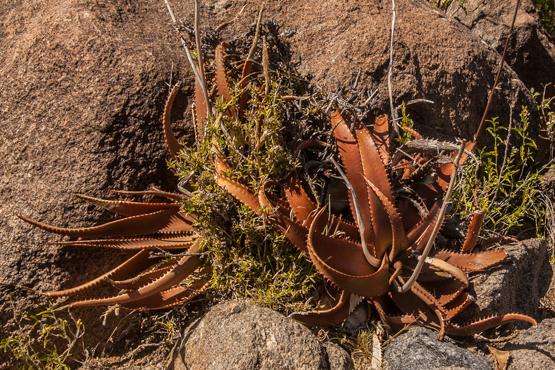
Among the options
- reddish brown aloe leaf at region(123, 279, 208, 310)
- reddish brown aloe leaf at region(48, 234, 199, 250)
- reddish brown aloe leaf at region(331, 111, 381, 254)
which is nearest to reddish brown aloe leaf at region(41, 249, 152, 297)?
reddish brown aloe leaf at region(48, 234, 199, 250)

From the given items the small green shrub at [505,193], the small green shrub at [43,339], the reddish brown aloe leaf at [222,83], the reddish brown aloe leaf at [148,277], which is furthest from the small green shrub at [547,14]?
the small green shrub at [43,339]

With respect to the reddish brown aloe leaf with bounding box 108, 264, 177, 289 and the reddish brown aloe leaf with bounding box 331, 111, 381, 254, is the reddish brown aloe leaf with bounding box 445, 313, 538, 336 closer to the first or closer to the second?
the reddish brown aloe leaf with bounding box 331, 111, 381, 254

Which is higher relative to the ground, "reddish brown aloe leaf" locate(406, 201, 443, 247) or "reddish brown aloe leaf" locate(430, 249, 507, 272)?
"reddish brown aloe leaf" locate(406, 201, 443, 247)

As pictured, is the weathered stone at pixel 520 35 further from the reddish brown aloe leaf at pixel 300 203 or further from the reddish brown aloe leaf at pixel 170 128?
the reddish brown aloe leaf at pixel 170 128

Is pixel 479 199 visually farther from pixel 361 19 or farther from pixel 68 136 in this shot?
pixel 68 136

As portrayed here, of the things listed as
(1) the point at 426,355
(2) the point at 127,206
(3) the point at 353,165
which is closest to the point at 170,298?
(2) the point at 127,206

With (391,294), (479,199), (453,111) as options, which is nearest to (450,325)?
(391,294)
